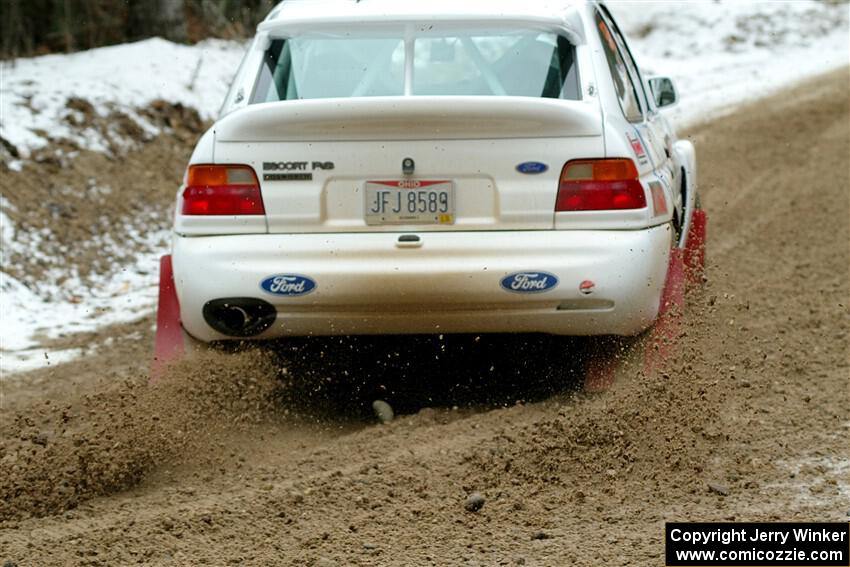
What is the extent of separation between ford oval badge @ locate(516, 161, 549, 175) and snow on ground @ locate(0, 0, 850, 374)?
3.40m

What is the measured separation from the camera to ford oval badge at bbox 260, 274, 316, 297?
507 centimetres

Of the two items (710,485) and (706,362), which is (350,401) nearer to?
(706,362)

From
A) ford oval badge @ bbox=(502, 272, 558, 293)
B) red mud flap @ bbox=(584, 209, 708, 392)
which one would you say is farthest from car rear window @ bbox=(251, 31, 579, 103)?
red mud flap @ bbox=(584, 209, 708, 392)

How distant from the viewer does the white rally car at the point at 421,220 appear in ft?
16.5

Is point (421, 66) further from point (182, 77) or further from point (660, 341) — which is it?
point (182, 77)

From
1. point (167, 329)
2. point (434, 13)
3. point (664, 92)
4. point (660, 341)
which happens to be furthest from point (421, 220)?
point (664, 92)

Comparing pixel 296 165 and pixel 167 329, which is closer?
pixel 296 165

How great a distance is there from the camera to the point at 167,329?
18.3ft

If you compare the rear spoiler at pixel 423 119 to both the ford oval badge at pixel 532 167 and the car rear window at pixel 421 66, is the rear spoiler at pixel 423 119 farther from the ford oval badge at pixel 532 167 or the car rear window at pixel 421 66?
the car rear window at pixel 421 66

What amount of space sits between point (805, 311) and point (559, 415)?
250 cm

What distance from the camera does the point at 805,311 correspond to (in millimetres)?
7031

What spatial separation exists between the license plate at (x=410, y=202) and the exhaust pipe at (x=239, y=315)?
55 centimetres

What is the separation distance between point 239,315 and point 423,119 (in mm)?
1072

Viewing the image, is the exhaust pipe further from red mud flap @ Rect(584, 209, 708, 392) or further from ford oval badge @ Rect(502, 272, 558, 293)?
red mud flap @ Rect(584, 209, 708, 392)
